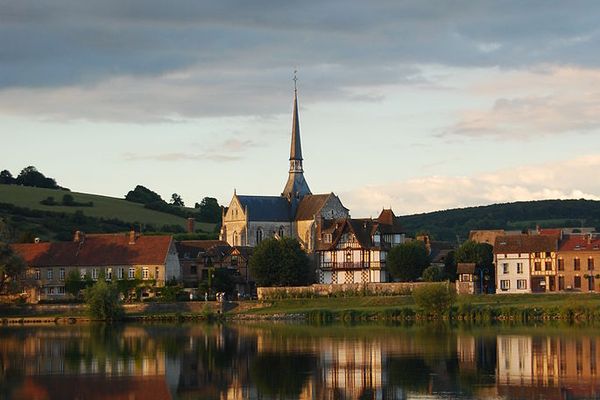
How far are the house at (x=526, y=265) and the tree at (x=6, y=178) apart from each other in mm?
90497

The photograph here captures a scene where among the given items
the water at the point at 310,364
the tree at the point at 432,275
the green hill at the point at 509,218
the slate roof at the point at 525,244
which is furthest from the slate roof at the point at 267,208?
the green hill at the point at 509,218

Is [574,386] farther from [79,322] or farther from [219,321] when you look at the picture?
[79,322]

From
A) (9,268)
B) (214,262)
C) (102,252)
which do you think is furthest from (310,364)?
(214,262)

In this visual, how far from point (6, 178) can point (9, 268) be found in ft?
268

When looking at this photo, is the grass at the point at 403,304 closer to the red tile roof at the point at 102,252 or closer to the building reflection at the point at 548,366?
the red tile roof at the point at 102,252

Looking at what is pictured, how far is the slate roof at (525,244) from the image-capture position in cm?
9744

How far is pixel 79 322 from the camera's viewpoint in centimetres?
9131

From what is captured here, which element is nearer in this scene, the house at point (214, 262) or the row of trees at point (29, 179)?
the house at point (214, 262)

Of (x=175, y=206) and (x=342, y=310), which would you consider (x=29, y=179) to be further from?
(x=342, y=310)

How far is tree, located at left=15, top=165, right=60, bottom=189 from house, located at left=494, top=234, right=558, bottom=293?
89832mm

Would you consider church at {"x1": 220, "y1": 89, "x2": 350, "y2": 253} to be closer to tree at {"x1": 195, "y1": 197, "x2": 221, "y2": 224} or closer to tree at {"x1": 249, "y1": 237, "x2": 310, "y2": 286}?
tree at {"x1": 249, "y1": 237, "x2": 310, "y2": 286}

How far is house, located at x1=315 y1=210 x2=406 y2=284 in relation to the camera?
344 feet

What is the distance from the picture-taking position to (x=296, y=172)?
433 ft

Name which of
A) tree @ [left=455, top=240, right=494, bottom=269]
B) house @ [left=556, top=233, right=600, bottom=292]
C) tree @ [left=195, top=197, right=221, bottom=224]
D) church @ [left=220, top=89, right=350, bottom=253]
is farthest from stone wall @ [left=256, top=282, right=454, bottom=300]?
tree @ [left=195, top=197, right=221, bottom=224]
